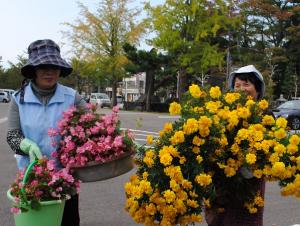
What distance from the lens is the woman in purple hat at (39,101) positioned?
289cm

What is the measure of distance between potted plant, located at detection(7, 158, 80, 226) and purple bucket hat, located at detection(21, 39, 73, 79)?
0.64 metres

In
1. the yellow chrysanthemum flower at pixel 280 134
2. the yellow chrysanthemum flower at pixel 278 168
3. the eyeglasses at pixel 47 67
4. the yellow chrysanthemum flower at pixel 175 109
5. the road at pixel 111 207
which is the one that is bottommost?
the road at pixel 111 207

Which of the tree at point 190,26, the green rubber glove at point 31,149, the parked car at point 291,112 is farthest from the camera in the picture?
the tree at point 190,26

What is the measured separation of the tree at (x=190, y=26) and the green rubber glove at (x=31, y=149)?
1248 inches

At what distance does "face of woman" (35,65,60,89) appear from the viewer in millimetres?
2926

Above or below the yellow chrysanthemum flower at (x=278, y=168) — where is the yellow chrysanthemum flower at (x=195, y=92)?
above

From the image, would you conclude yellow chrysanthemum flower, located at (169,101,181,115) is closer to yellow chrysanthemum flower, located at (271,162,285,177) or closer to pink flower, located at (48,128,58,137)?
yellow chrysanthemum flower, located at (271,162,285,177)

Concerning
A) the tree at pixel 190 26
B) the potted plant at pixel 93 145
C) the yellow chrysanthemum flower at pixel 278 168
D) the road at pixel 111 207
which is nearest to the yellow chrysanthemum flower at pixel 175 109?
the potted plant at pixel 93 145

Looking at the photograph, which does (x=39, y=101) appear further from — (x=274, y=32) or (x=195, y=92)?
(x=274, y=32)

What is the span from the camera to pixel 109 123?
280 centimetres

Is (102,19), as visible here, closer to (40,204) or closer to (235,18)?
(235,18)

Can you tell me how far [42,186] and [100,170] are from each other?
0.33m

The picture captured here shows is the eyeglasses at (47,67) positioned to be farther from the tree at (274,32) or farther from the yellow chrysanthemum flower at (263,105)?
the tree at (274,32)

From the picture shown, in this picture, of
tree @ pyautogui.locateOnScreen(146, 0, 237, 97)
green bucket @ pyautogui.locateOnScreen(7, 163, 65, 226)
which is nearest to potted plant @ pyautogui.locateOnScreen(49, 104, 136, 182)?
green bucket @ pyautogui.locateOnScreen(7, 163, 65, 226)
